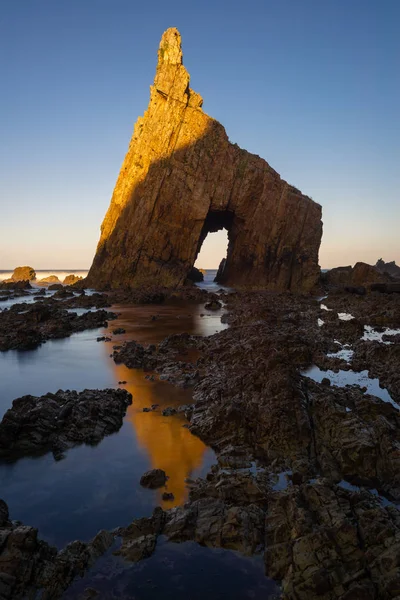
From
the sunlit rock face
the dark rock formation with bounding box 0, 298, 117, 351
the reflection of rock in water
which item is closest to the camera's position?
the reflection of rock in water

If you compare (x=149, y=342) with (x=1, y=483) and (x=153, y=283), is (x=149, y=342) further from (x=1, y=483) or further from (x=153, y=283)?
(x=153, y=283)

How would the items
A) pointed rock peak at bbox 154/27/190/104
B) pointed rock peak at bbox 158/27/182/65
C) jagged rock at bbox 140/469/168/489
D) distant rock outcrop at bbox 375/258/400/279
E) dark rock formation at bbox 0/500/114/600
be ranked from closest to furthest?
dark rock formation at bbox 0/500/114/600, jagged rock at bbox 140/469/168/489, pointed rock peak at bbox 154/27/190/104, pointed rock peak at bbox 158/27/182/65, distant rock outcrop at bbox 375/258/400/279

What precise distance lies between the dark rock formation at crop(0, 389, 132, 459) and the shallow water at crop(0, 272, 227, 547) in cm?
26

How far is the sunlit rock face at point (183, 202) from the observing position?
149ft

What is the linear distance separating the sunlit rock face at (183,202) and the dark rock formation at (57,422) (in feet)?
119

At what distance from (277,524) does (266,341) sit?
7.52 meters

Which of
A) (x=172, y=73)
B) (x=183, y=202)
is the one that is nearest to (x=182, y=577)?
(x=183, y=202)

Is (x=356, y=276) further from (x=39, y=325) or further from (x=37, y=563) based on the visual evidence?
(x=37, y=563)

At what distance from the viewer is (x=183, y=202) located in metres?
45.3

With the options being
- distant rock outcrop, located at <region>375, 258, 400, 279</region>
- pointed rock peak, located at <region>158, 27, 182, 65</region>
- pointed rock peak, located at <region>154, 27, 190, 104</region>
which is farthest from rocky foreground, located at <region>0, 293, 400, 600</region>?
distant rock outcrop, located at <region>375, 258, 400, 279</region>

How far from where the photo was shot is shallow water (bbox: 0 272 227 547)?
5324mm

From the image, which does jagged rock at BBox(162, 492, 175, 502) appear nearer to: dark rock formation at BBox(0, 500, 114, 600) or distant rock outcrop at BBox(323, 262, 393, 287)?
dark rock formation at BBox(0, 500, 114, 600)

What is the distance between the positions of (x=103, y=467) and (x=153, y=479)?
1.08m

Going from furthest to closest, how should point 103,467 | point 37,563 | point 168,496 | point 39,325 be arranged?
point 39,325
point 103,467
point 168,496
point 37,563
